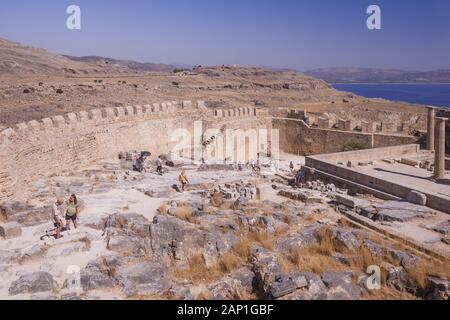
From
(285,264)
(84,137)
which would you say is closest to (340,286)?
(285,264)

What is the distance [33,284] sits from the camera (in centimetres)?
779

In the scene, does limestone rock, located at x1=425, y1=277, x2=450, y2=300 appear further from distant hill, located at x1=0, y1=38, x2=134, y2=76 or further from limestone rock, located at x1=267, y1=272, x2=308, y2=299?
distant hill, located at x1=0, y1=38, x2=134, y2=76

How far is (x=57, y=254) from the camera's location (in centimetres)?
920

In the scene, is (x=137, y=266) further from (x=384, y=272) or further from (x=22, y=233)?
(x=384, y=272)

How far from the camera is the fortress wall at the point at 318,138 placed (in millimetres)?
22406

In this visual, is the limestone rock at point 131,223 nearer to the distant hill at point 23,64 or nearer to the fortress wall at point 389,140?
the fortress wall at point 389,140

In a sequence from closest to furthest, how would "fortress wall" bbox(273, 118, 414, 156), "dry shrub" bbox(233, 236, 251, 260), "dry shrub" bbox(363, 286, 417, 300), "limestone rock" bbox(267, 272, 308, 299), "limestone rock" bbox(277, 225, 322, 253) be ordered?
"limestone rock" bbox(267, 272, 308, 299), "dry shrub" bbox(363, 286, 417, 300), "dry shrub" bbox(233, 236, 251, 260), "limestone rock" bbox(277, 225, 322, 253), "fortress wall" bbox(273, 118, 414, 156)

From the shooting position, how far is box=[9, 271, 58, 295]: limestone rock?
7.73 m

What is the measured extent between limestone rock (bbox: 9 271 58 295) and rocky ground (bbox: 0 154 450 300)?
0.7 inches

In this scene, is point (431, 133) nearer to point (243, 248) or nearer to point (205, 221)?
point (205, 221)

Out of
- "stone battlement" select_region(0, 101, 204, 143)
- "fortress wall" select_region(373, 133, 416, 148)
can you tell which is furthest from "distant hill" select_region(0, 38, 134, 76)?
"fortress wall" select_region(373, 133, 416, 148)

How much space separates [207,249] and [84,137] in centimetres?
929

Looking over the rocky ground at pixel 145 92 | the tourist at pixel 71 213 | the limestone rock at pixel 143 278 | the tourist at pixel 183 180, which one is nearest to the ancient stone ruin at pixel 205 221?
the limestone rock at pixel 143 278
